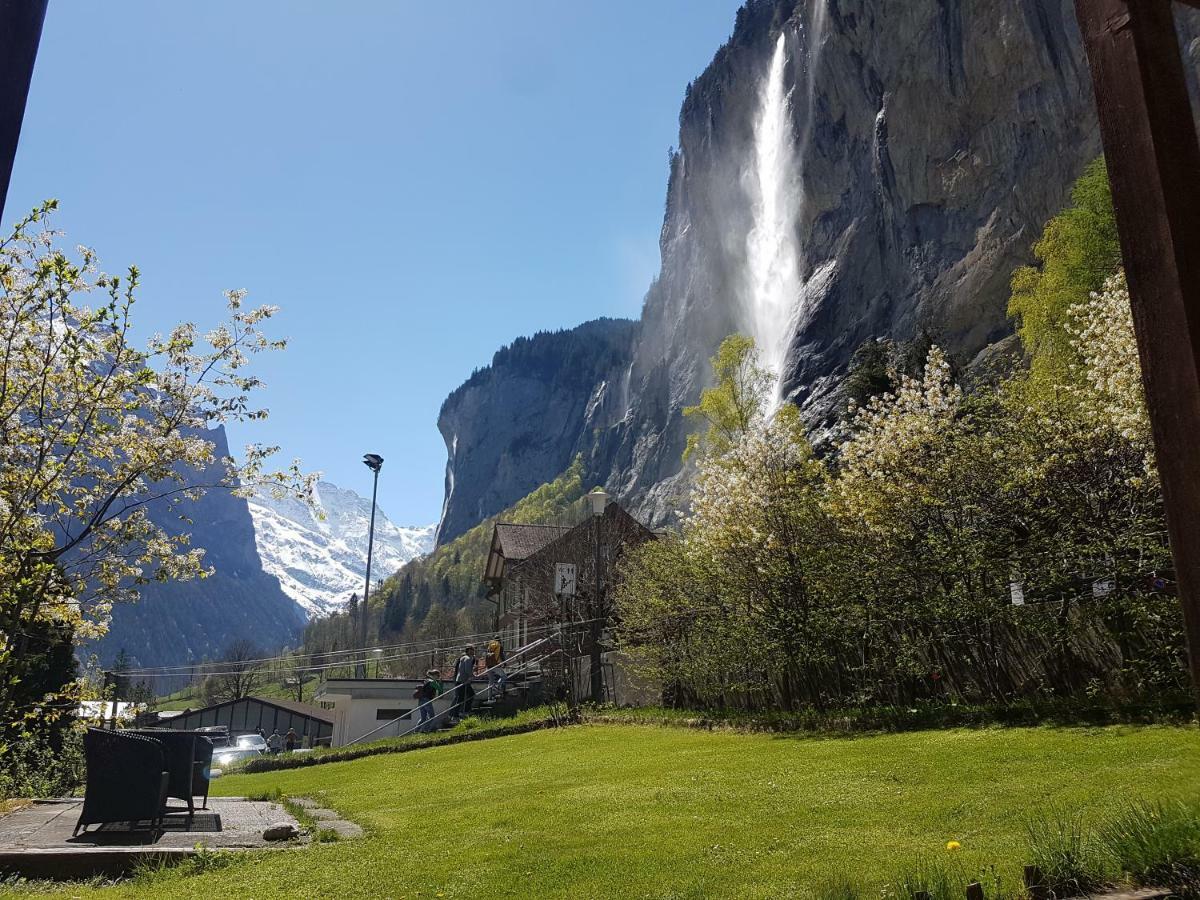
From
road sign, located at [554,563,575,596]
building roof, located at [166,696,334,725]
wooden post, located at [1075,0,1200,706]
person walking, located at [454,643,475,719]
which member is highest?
road sign, located at [554,563,575,596]

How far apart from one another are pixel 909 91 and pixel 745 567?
177 ft

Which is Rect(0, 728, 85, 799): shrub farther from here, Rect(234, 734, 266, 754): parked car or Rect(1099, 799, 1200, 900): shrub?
Rect(234, 734, 266, 754): parked car

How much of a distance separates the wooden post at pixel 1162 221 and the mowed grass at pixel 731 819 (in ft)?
8.64

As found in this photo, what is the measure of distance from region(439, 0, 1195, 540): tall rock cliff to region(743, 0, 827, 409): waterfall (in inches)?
10.8

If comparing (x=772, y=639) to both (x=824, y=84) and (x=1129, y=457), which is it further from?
(x=824, y=84)

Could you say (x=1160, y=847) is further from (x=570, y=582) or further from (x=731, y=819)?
(x=570, y=582)

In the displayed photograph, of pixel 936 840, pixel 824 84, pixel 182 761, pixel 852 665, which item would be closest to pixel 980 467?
pixel 852 665

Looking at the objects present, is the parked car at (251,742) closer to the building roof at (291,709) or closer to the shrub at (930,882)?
the building roof at (291,709)

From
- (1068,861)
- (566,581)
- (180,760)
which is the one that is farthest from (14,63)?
(566,581)

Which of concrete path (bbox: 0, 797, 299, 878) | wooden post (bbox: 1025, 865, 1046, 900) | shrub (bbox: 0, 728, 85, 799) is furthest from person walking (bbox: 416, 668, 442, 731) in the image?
wooden post (bbox: 1025, 865, 1046, 900)

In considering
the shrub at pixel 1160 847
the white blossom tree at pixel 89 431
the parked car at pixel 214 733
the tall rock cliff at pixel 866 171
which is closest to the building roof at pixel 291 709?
the tall rock cliff at pixel 866 171

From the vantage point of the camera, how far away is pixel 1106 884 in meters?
3.56

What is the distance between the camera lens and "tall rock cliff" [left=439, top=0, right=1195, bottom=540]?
49.6 metres

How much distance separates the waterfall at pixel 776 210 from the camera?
74750 millimetres
